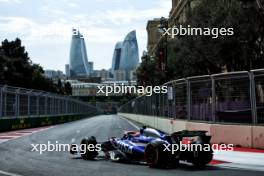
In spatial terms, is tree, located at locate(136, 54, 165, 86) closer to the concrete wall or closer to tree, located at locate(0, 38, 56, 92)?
tree, located at locate(0, 38, 56, 92)

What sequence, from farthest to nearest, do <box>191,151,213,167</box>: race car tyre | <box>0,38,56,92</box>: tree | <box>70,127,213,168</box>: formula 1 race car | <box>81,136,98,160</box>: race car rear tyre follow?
1. <box>0,38,56,92</box>: tree
2. <box>81,136,98,160</box>: race car rear tyre
3. <box>191,151,213,167</box>: race car tyre
4. <box>70,127,213,168</box>: formula 1 race car

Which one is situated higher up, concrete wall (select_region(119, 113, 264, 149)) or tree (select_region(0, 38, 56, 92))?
tree (select_region(0, 38, 56, 92))

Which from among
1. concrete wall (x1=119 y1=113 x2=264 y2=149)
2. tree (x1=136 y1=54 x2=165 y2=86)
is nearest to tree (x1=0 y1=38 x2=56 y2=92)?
tree (x1=136 y1=54 x2=165 y2=86)

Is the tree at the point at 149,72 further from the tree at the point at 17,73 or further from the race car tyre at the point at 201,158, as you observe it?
the race car tyre at the point at 201,158

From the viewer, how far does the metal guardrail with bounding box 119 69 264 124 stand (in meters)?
15.5

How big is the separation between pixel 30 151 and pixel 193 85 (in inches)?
264

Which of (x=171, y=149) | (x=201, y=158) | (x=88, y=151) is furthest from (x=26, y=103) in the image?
(x=171, y=149)

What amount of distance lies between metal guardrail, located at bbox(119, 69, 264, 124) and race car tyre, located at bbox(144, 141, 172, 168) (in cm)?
497

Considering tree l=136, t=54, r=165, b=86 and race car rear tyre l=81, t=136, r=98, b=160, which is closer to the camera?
race car rear tyre l=81, t=136, r=98, b=160

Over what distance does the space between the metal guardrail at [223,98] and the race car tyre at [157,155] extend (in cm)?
497

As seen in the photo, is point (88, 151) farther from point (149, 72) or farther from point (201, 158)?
point (149, 72)

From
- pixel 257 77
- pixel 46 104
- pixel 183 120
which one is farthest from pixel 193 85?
pixel 46 104

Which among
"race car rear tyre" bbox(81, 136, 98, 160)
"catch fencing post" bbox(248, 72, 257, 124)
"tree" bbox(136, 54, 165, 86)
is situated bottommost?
"race car rear tyre" bbox(81, 136, 98, 160)

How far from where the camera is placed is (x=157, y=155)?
11.3 metres
